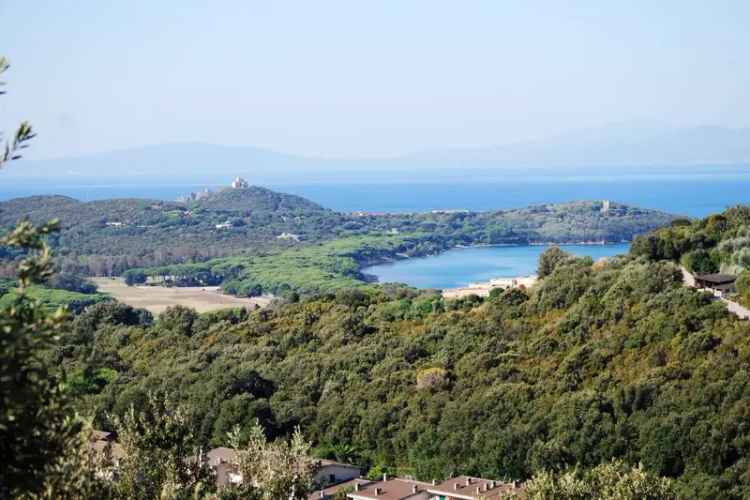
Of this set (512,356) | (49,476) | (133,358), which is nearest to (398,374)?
(512,356)

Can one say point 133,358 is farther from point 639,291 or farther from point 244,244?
point 244,244

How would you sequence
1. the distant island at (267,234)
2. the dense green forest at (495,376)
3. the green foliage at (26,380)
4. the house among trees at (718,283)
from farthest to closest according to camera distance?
the distant island at (267,234) → the house among trees at (718,283) → the dense green forest at (495,376) → the green foliage at (26,380)

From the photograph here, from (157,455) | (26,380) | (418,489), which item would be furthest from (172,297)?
(26,380)

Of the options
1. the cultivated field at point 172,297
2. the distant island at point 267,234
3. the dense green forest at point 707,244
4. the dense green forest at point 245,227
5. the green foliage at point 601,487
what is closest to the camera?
the green foliage at point 601,487

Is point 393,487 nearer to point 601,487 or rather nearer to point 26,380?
point 601,487

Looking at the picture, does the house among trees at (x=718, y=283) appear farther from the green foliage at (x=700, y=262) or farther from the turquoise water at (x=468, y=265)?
the turquoise water at (x=468, y=265)

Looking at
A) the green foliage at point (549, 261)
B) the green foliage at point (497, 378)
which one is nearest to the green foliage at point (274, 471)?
the green foliage at point (497, 378)

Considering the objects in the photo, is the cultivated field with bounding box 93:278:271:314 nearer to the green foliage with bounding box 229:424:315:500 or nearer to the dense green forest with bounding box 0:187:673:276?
the dense green forest with bounding box 0:187:673:276
